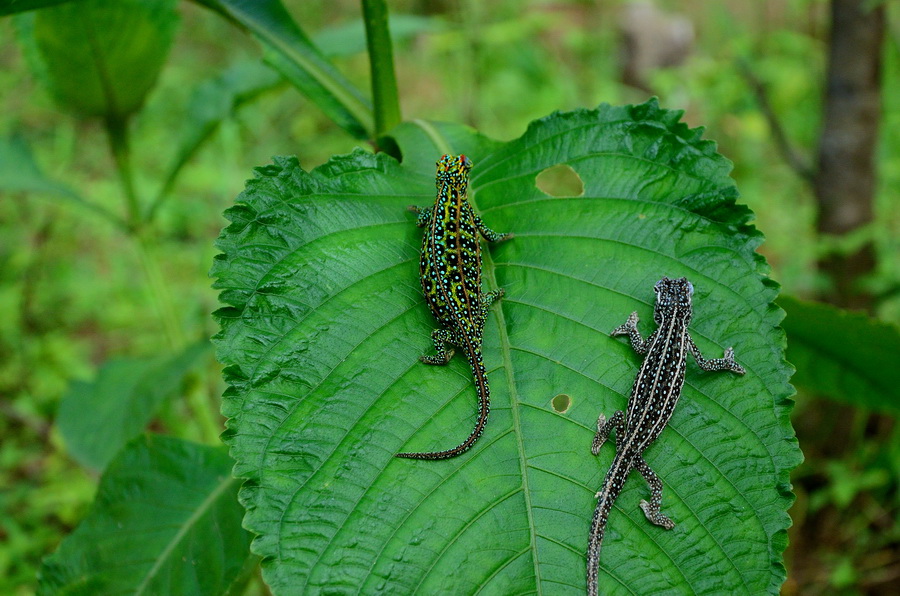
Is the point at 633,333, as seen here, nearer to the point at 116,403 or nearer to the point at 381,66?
the point at 381,66

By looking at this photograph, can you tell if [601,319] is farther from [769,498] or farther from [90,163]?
[90,163]

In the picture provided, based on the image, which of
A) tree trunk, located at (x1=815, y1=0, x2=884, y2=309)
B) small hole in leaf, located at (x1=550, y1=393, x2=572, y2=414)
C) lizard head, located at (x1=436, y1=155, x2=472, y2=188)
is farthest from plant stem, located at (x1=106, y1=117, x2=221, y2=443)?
tree trunk, located at (x1=815, y1=0, x2=884, y2=309)

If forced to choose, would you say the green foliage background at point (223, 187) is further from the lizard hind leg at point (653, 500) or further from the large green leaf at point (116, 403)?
the lizard hind leg at point (653, 500)

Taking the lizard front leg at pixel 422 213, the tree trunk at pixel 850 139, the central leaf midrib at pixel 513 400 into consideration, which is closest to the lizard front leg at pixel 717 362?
the central leaf midrib at pixel 513 400

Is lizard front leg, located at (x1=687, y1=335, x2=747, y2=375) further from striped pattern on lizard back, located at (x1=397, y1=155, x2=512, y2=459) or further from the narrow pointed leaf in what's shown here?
the narrow pointed leaf

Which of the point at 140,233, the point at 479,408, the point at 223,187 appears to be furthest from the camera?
the point at 223,187

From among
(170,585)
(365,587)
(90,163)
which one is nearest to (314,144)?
(90,163)

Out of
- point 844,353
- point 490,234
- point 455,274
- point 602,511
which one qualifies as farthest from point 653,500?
point 844,353
